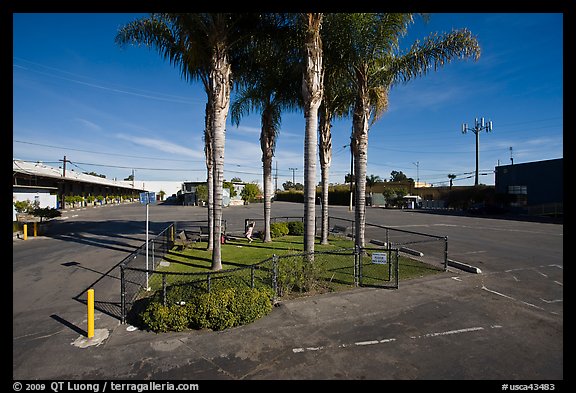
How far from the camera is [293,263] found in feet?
29.7

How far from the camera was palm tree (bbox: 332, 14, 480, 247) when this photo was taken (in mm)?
11422

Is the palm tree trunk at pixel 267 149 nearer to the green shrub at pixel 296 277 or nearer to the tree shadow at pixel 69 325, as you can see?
the green shrub at pixel 296 277

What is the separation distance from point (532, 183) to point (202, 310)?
47103 mm

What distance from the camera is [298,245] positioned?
1593 centimetres

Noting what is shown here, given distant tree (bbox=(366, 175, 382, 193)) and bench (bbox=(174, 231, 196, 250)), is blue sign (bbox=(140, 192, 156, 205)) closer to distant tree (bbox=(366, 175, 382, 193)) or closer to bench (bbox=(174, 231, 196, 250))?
bench (bbox=(174, 231, 196, 250))

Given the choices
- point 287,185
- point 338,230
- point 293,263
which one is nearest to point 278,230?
point 338,230

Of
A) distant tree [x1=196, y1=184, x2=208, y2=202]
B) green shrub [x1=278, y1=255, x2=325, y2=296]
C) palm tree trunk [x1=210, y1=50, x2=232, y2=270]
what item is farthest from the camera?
distant tree [x1=196, y1=184, x2=208, y2=202]

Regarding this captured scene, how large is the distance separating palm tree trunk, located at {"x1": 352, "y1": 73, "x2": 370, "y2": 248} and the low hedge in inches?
269

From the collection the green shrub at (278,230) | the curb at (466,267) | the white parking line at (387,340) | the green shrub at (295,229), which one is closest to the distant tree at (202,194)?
the green shrub at (295,229)

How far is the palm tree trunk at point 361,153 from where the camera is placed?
41.0 ft

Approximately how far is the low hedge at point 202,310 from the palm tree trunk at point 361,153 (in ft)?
22.4

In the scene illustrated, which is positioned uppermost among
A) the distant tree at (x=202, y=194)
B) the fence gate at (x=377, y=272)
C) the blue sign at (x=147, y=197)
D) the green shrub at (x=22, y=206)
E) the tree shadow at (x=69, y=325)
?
the distant tree at (x=202, y=194)

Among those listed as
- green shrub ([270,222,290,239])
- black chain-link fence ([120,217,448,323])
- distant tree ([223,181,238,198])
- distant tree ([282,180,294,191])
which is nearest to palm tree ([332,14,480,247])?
black chain-link fence ([120,217,448,323])

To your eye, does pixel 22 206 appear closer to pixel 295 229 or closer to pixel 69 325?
pixel 295 229
